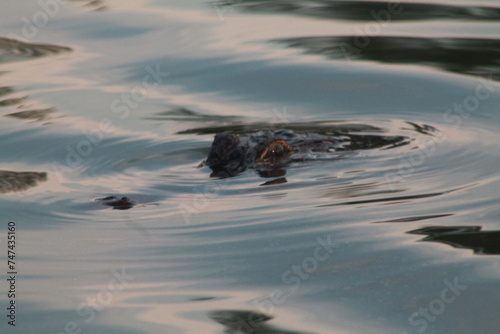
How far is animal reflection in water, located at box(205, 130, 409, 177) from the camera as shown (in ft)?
25.6

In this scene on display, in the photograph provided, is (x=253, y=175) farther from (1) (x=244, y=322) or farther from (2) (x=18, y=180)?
(1) (x=244, y=322)

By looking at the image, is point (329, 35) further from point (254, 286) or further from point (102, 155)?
point (254, 286)

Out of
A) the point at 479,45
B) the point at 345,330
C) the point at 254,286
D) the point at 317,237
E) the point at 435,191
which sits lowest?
the point at 345,330

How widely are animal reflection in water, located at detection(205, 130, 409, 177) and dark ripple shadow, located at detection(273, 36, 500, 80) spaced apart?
3.72 meters

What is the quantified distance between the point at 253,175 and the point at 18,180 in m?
2.09

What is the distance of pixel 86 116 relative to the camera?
10109 millimetres

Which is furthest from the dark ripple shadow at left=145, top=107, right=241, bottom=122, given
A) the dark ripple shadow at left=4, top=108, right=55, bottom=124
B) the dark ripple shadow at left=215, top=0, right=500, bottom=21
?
the dark ripple shadow at left=215, top=0, right=500, bottom=21

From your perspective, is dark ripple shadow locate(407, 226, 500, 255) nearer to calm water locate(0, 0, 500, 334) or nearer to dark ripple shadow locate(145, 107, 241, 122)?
calm water locate(0, 0, 500, 334)

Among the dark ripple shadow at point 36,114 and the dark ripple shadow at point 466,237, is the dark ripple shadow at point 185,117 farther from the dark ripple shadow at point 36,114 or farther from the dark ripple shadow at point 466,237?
the dark ripple shadow at point 466,237

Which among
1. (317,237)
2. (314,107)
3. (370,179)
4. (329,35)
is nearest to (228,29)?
(329,35)

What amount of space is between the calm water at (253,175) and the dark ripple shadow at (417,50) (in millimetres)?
48

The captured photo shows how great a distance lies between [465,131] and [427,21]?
5.67m

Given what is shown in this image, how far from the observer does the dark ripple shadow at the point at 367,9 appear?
14250 mm

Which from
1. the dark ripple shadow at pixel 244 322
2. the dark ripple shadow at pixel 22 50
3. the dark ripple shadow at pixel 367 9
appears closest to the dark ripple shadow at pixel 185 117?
the dark ripple shadow at pixel 22 50
